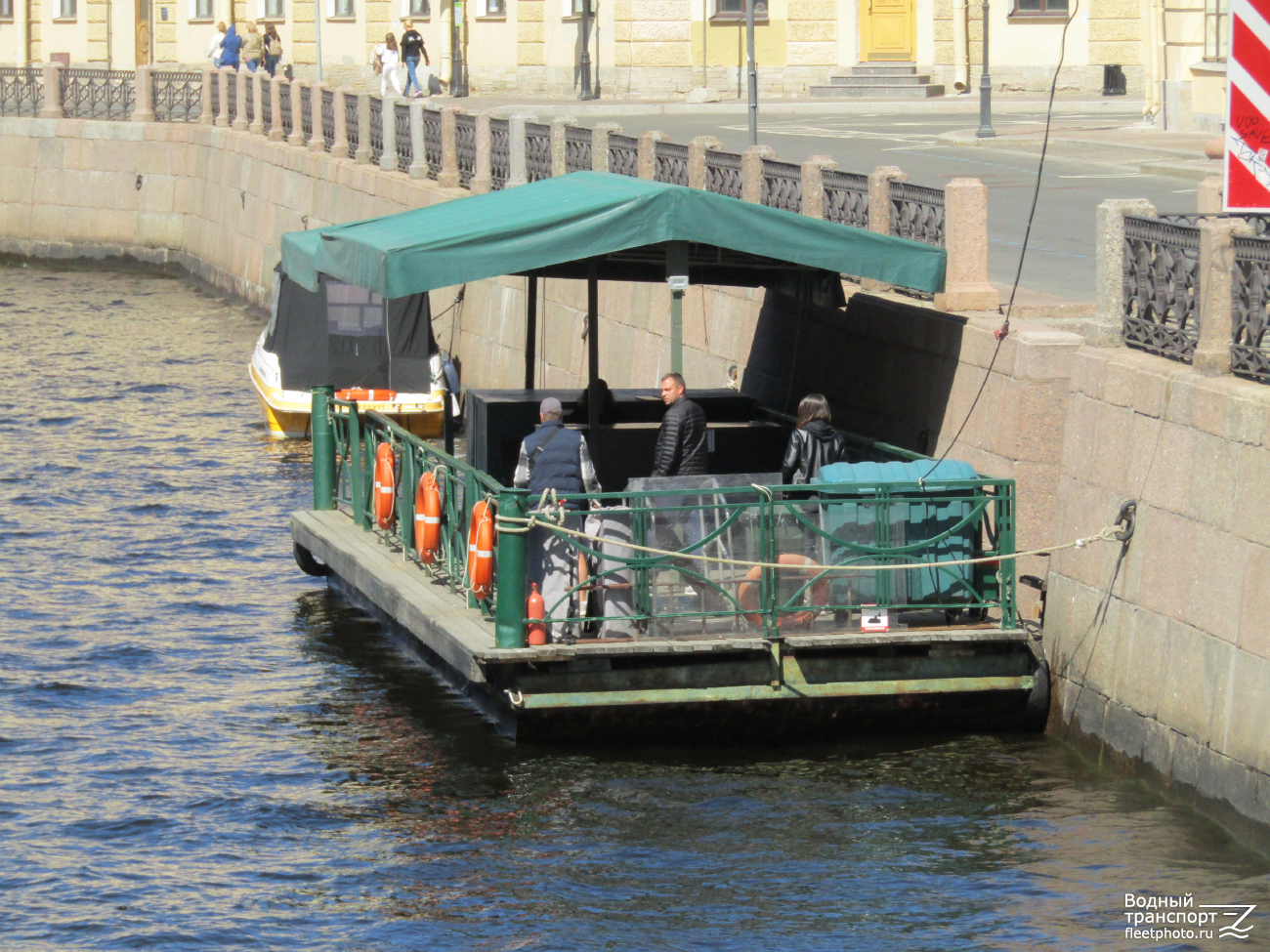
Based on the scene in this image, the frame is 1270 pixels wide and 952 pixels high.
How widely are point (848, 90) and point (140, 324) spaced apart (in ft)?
54.6

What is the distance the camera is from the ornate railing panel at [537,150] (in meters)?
24.5

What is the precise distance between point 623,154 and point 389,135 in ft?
29.3

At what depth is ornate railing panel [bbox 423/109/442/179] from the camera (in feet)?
92.7

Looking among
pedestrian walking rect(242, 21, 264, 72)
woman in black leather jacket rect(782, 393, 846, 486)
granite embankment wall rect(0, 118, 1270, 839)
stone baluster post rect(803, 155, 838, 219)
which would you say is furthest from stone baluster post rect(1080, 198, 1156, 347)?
pedestrian walking rect(242, 21, 264, 72)

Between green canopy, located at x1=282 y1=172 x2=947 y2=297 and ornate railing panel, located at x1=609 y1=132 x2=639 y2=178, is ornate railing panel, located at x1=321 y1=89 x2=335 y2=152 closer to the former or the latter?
ornate railing panel, located at x1=609 y1=132 x2=639 y2=178

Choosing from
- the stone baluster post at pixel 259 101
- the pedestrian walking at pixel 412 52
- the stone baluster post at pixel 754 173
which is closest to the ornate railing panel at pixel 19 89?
the stone baluster post at pixel 259 101

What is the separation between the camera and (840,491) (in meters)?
12.2

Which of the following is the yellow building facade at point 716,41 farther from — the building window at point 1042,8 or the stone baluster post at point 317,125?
the stone baluster post at point 317,125

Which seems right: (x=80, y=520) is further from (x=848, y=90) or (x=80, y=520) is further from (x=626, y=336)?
(x=848, y=90)

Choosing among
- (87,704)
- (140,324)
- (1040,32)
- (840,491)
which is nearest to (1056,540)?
(840,491)

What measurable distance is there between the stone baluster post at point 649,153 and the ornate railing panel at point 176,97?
23811mm

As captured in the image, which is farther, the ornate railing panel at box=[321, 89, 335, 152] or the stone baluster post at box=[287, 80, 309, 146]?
the stone baluster post at box=[287, 80, 309, 146]

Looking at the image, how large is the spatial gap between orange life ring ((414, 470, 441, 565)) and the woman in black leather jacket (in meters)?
2.22

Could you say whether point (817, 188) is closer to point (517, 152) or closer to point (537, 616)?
point (537, 616)
